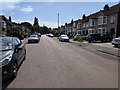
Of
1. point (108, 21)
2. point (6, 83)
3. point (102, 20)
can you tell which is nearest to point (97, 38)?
point (108, 21)

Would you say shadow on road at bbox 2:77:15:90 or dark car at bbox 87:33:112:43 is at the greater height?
dark car at bbox 87:33:112:43

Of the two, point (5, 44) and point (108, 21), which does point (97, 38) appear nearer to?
point (108, 21)

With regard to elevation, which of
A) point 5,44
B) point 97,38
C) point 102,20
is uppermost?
point 102,20

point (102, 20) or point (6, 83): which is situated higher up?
Answer: point (102, 20)

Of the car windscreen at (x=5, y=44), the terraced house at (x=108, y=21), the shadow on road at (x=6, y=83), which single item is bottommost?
the shadow on road at (x=6, y=83)

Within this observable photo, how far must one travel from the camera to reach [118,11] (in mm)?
30438

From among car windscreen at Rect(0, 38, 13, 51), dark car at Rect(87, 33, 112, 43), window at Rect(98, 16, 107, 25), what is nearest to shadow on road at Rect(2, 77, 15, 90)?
car windscreen at Rect(0, 38, 13, 51)

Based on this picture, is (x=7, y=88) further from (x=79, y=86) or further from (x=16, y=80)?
(x=79, y=86)

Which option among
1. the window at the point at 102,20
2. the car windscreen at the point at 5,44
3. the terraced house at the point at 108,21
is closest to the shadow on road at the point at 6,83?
the car windscreen at the point at 5,44

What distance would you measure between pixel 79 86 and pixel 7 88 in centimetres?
231

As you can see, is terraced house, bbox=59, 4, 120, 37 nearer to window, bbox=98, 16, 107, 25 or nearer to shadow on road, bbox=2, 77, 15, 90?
window, bbox=98, 16, 107, 25

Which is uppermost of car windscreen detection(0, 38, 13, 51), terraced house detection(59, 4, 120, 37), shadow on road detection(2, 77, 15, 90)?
terraced house detection(59, 4, 120, 37)

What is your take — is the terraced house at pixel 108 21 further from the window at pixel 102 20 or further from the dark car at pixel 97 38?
the dark car at pixel 97 38

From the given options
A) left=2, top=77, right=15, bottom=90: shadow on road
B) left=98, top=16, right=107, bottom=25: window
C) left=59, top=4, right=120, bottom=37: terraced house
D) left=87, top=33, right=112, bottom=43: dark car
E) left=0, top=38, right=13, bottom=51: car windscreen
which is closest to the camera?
left=2, top=77, right=15, bottom=90: shadow on road
